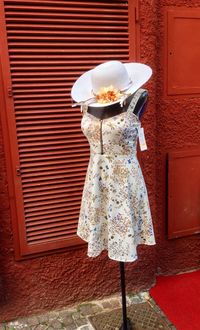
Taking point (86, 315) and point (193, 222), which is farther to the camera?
point (193, 222)

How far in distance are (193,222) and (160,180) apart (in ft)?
1.59

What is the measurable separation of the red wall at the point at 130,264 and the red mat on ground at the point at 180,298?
112 millimetres

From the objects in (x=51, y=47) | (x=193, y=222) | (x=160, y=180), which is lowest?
(x=193, y=222)

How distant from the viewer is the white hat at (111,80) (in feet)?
5.35

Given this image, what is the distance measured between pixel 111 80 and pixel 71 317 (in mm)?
1687

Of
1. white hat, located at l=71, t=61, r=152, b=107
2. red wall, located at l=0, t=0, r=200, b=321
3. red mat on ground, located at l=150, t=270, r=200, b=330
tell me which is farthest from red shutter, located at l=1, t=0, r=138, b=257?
red mat on ground, located at l=150, t=270, r=200, b=330

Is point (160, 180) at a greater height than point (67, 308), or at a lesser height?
greater

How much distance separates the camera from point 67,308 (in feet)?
7.85

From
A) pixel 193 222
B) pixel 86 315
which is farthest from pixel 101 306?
pixel 193 222

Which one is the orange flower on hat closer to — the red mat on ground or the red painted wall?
the red painted wall

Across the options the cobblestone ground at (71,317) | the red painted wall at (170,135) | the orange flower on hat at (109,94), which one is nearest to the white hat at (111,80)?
the orange flower on hat at (109,94)

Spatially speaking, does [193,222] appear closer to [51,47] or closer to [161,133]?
[161,133]

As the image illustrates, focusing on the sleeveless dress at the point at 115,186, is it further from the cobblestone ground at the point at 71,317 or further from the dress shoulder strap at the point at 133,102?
the cobblestone ground at the point at 71,317

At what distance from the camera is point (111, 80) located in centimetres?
164
